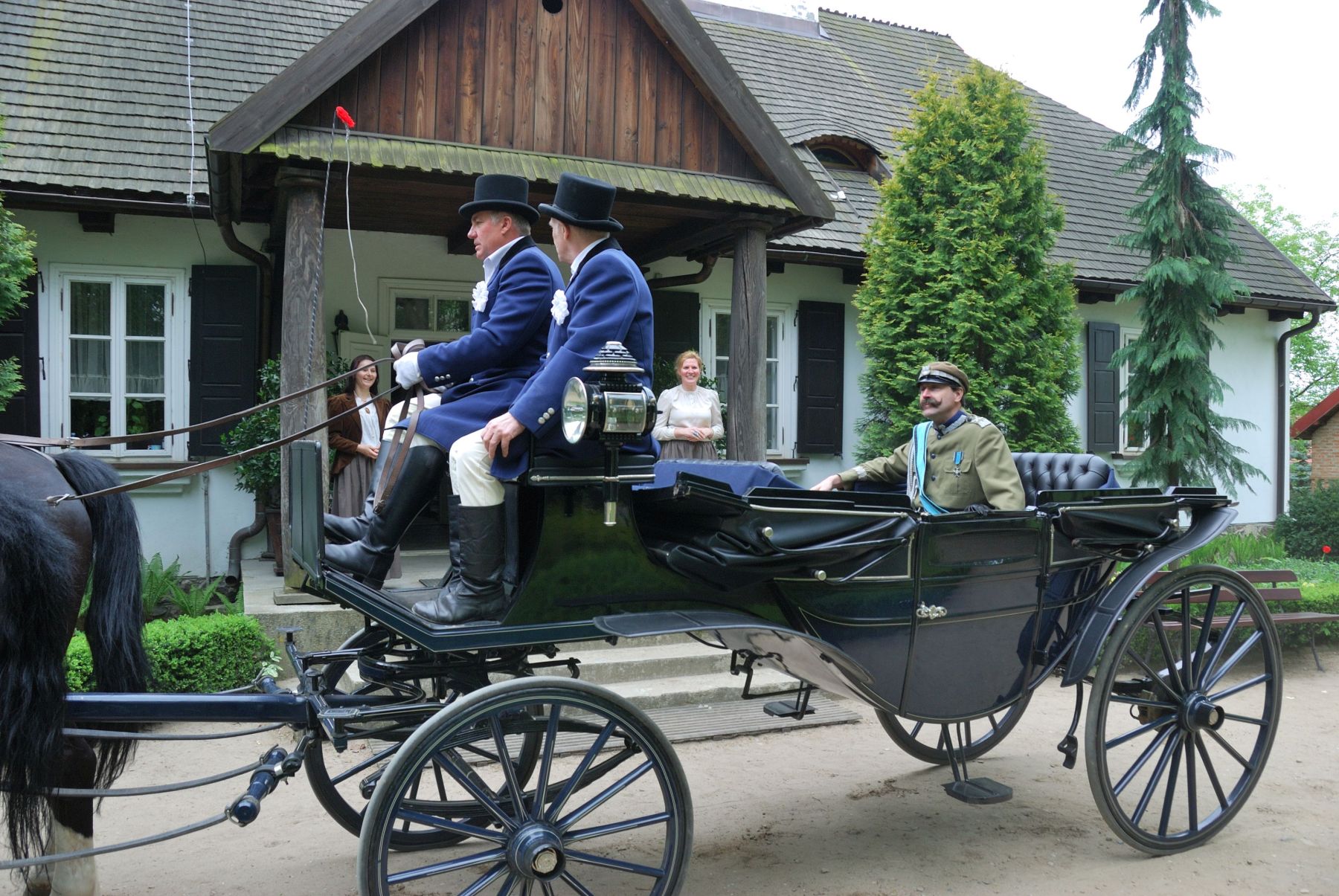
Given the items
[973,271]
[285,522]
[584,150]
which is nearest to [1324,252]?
[973,271]

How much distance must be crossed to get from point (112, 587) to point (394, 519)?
1.03m

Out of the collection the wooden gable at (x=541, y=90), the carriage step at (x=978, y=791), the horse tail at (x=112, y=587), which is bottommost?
the carriage step at (x=978, y=791)

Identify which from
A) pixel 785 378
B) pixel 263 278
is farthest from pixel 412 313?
pixel 785 378

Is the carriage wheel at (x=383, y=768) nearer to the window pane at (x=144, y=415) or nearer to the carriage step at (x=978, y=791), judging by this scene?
the carriage step at (x=978, y=791)

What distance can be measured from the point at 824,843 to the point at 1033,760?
1.63 metres

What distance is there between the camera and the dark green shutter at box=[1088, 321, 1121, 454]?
41.4 ft

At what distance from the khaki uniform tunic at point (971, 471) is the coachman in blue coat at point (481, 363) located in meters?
1.68

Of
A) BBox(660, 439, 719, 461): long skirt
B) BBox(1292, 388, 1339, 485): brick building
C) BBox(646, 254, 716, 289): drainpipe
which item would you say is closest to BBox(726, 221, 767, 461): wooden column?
BBox(660, 439, 719, 461): long skirt

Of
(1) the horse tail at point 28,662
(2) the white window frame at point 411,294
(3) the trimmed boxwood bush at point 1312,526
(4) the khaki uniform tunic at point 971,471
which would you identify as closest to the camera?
(1) the horse tail at point 28,662

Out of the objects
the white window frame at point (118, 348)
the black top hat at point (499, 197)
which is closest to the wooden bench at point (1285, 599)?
the black top hat at point (499, 197)

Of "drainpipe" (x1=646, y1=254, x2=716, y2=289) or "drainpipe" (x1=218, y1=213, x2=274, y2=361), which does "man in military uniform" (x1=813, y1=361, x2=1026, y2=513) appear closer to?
"drainpipe" (x1=646, y1=254, x2=716, y2=289)

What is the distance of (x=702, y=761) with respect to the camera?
5223 mm

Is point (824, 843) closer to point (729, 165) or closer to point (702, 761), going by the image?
point (702, 761)

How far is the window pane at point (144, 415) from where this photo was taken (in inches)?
346
